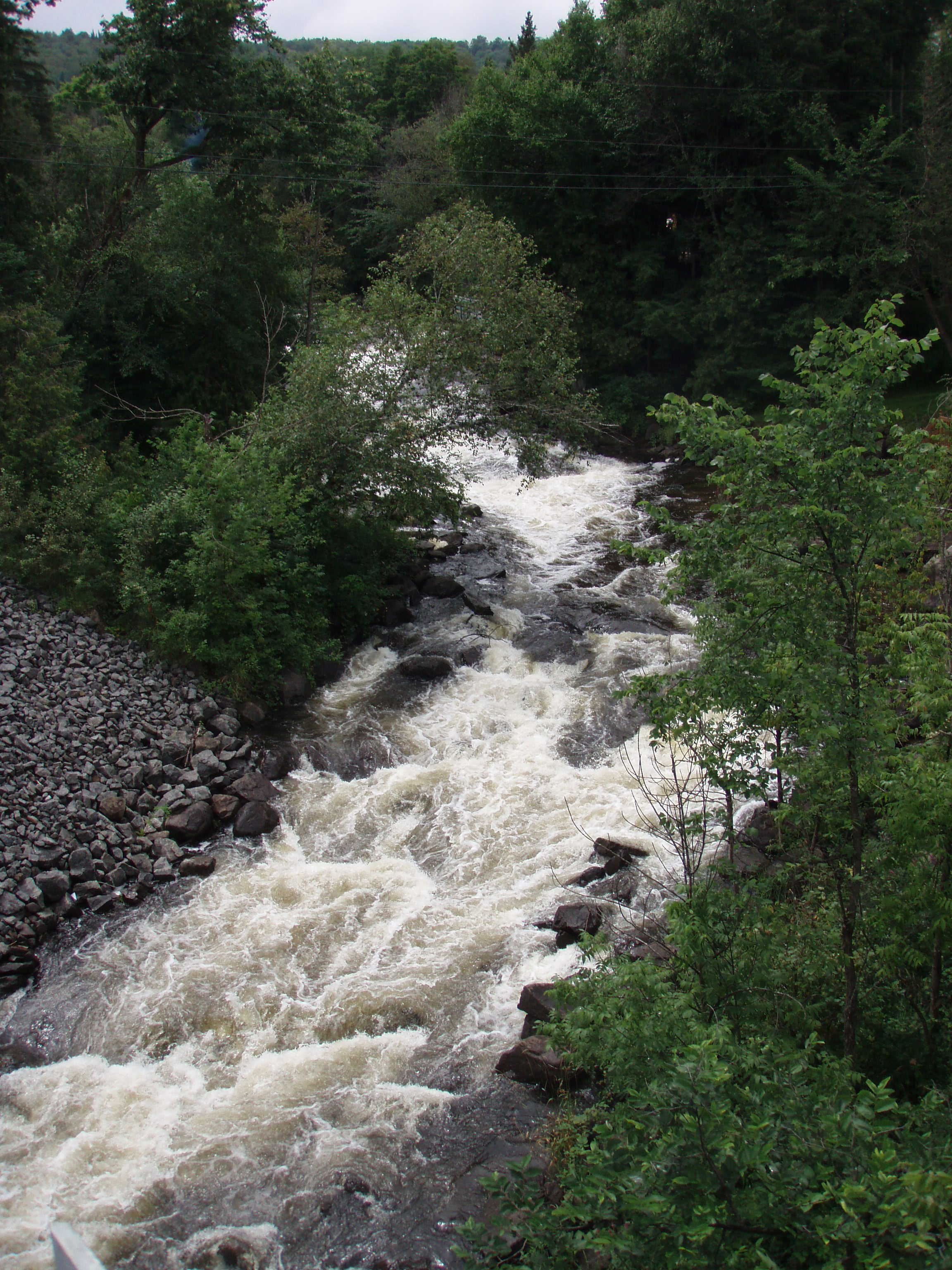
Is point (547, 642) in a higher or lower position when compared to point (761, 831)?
higher

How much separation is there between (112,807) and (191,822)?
3.12 feet

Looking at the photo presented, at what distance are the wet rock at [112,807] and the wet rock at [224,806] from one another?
1096 mm

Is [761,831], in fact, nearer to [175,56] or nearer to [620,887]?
[620,887]

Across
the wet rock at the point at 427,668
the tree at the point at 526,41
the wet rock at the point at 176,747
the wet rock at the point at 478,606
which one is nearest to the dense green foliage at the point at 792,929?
the wet rock at the point at 176,747

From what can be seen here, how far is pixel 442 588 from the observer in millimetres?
18016

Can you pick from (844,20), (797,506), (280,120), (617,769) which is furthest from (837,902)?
(844,20)

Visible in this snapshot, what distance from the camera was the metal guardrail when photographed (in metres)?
2.93

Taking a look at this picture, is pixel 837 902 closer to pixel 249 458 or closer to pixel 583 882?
pixel 583 882

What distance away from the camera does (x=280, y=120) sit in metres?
20.4

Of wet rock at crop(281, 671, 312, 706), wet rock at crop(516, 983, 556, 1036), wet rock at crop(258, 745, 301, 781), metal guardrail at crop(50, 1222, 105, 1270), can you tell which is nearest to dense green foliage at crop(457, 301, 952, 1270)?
wet rock at crop(516, 983, 556, 1036)

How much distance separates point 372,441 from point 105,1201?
11.9 metres

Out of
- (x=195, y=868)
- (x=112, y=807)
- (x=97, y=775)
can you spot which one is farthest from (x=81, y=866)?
(x=97, y=775)

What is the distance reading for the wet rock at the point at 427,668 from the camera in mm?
15195

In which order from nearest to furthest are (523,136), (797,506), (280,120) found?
(797,506)
(280,120)
(523,136)
